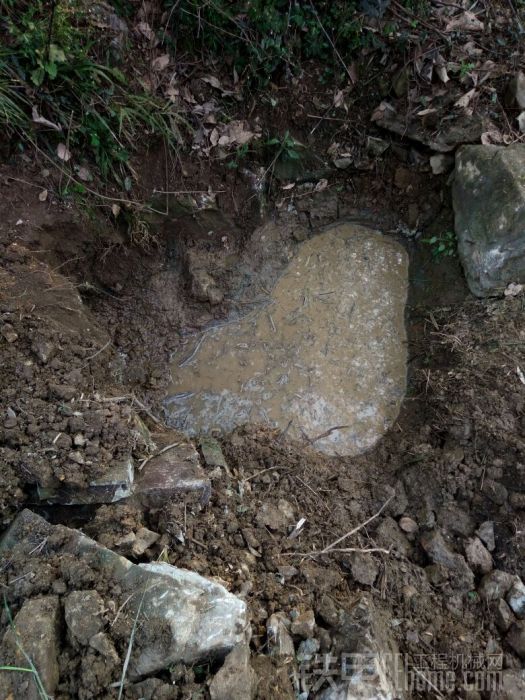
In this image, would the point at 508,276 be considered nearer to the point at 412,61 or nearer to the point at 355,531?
the point at 412,61

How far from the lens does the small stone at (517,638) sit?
2.22 metres

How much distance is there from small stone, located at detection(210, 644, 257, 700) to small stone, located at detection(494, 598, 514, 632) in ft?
4.53

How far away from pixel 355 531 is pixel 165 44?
142 inches

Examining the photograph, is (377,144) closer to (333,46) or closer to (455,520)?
(333,46)

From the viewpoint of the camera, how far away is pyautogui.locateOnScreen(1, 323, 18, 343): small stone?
2649 millimetres

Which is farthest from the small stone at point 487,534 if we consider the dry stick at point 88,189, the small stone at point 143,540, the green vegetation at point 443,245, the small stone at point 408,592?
the dry stick at point 88,189

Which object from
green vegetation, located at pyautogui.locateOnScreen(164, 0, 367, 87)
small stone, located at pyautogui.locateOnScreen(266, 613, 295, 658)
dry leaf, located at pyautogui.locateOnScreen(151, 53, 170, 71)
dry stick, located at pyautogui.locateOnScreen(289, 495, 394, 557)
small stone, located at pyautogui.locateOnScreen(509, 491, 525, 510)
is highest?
green vegetation, located at pyautogui.locateOnScreen(164, 0, 367, 87)

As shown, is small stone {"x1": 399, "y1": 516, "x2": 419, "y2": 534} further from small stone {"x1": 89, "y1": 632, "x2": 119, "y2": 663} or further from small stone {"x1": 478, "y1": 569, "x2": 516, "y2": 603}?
small stone {"x1": 89, "y1": 632, "x2": 119, "y2": 663}

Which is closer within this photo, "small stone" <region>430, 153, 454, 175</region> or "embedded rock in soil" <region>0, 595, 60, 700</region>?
"embedded rock in soil" <region>0, 595, 60, 700</region>

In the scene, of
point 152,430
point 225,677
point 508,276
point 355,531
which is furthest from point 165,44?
point 225,677

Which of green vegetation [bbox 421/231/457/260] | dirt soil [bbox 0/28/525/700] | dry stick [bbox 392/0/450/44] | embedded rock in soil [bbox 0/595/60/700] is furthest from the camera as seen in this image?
green vegetation [bbox 421/231/457/260]

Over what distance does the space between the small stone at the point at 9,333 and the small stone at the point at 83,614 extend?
153 centimetres

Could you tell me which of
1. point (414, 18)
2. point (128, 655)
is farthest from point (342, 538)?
point (414, 18)

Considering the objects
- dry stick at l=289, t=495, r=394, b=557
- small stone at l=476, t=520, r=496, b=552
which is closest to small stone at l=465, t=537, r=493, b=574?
small stone at l=476, t=520, r=496, b=552
